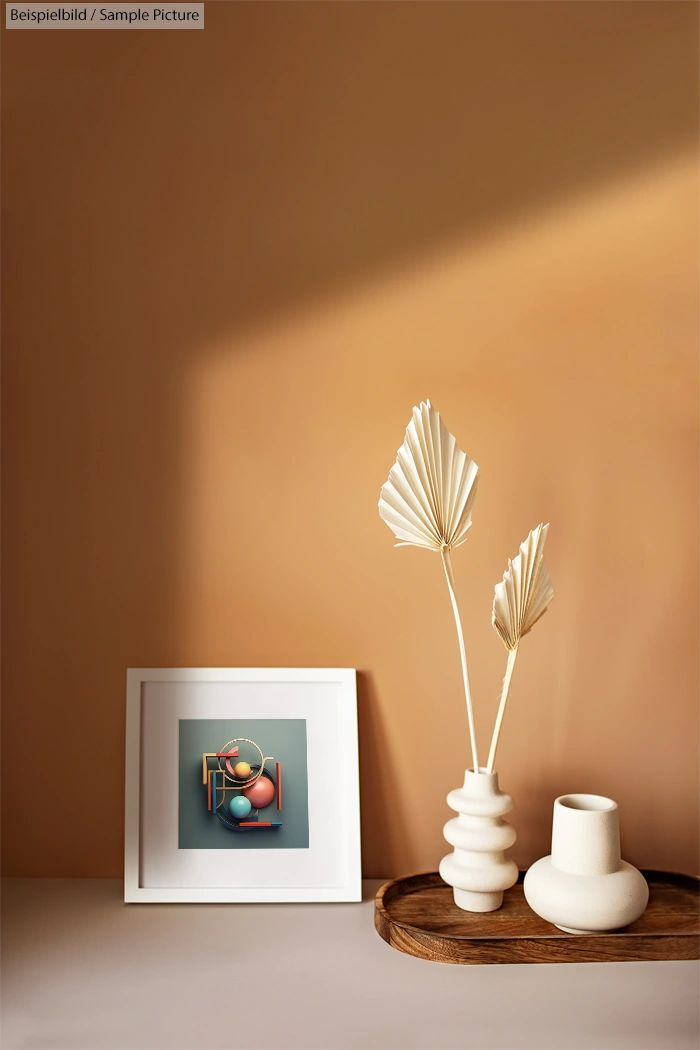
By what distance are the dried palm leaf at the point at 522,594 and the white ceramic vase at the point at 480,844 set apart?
3 centimetres

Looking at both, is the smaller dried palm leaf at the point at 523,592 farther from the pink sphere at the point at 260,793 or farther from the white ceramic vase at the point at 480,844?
the pink sphere at the point at 260,793

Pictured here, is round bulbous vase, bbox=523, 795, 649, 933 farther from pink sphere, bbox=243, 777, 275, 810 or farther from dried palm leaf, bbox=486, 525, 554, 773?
pink sphere, bbox=243, 777, 275, 810

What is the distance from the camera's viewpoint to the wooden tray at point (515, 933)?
91 centimetres

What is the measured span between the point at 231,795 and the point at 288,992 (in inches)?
11.3

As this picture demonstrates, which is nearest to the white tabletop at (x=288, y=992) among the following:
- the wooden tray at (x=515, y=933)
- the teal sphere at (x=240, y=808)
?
the wooden tray at (x=515, y=933)

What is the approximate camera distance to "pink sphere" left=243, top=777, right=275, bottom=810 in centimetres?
109

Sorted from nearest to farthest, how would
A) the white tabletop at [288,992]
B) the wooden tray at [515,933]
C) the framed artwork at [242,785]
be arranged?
the white tabletop at [288,992] < the wooden tray at [515,933] < the framed artwork at [242,785]

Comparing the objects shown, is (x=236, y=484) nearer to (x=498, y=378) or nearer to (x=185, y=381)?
(x=185, y=381)

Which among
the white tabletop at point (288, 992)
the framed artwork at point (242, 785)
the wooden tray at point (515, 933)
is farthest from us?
the framed artwork at point (242, 785)

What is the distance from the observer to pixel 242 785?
1091 mm

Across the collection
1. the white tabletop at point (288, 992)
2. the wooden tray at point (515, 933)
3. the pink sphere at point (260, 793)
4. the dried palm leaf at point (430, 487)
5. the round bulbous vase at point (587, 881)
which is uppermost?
the dried palm leaf at point (430, 487)

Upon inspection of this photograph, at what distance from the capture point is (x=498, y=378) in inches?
44.4

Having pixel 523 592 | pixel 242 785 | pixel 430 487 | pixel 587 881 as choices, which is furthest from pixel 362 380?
pixel 587 881

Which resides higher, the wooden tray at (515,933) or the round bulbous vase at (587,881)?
the round bulbous vase at (587,881)
